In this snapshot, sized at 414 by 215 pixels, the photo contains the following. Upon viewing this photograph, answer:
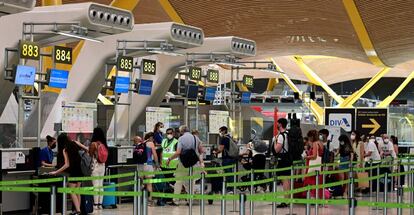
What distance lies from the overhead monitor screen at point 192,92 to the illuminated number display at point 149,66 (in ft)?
4.70

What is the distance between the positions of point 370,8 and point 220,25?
6635mm

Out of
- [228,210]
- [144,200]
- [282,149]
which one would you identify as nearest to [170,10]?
[282,149]

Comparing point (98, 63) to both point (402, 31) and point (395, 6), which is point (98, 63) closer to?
point (395, 6)

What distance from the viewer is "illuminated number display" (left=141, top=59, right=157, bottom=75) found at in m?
19.3

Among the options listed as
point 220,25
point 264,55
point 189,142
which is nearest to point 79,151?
point 189,142

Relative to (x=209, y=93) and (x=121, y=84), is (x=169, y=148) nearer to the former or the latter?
(x=121, y=84)

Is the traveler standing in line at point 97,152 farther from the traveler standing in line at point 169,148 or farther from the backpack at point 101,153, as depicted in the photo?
the traveler standing in line at point 169,148

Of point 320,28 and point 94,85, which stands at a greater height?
point 320,28

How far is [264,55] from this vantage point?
4112cm

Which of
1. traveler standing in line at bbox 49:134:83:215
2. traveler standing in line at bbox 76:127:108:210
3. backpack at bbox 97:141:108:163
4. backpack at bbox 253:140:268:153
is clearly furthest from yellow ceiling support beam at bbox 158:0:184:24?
traveler standing in line at bbox 49:134:83:215

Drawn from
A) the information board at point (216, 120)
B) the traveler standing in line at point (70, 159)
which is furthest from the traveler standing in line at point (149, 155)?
the information board at point (216, 120)

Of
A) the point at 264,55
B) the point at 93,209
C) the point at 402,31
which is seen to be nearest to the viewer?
the point at 93,209

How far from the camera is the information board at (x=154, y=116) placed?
1962 centimetres

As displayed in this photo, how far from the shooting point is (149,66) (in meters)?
19.4
